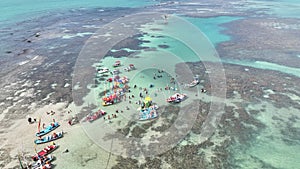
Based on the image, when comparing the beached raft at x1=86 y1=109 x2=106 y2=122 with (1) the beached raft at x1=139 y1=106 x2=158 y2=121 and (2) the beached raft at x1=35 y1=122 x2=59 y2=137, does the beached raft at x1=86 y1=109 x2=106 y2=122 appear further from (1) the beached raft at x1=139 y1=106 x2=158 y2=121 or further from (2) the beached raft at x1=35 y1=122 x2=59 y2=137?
(1) the beached raft at x1=139 y1=106 x2=158 y2=121

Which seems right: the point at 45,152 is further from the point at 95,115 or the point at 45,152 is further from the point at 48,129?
the point at 95,115

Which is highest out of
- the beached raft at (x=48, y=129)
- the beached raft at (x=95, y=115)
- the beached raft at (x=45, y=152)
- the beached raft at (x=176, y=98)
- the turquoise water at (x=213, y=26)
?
the turquoise water at (x=213, y=26)

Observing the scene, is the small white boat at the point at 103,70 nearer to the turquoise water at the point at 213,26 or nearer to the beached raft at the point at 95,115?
the beached raft at the point at 95,115

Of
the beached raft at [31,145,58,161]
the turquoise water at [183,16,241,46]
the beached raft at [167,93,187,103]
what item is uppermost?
the turquoise water at [183,16,241,46]

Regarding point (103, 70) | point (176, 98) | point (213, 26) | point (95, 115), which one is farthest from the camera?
point (213, 26)

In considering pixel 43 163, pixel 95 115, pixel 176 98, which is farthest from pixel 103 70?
pixel 43 163

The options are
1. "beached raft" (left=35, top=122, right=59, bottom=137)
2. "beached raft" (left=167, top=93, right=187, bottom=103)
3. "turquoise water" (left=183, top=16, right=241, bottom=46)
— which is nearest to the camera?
"beached raft" (left=35, top=122, right=59, bottom=137)

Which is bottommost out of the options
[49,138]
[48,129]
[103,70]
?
[49,138]

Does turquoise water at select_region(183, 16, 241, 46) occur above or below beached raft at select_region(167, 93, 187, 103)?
above

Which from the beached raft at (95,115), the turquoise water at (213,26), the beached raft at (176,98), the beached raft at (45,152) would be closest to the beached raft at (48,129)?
the beached raft at (45,152)

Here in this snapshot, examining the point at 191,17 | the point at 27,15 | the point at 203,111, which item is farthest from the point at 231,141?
the point at 27,15

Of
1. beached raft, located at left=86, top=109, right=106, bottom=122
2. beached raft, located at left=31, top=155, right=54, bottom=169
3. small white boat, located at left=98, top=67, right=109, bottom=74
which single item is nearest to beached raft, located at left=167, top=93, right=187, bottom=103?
beached raft, located at left=86, top=109, right=106, bottom=122

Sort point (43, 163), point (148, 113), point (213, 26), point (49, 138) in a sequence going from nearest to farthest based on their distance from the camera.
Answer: point (43, 163) → point (49, 138) → point (148, 113) → point (213, 26)
